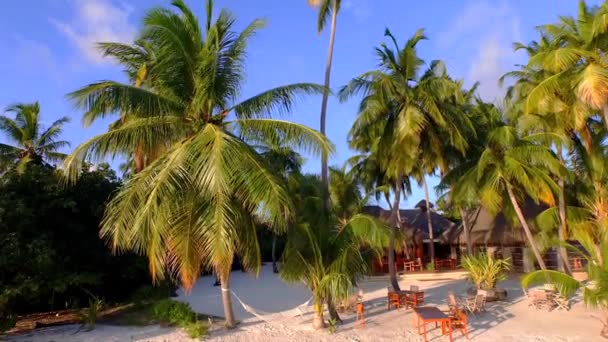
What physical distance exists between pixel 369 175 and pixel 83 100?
16.6m

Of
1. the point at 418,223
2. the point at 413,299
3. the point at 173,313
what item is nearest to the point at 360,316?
the point at 413,299

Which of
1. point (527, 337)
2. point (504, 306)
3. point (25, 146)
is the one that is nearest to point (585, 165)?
point (504, 306)

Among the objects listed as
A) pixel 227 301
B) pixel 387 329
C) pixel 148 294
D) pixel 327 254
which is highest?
pixel 327 254

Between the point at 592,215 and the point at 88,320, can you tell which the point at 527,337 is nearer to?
the point at 592,215

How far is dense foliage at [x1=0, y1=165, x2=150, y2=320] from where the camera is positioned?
407 inches

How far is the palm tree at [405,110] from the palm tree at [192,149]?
4.59 metres

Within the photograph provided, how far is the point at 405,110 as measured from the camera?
1352cm

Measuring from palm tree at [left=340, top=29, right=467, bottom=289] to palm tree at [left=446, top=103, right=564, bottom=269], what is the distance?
1460 mm

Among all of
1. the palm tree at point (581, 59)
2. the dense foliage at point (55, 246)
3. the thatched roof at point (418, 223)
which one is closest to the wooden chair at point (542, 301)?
the palm tree at point (581, 59)

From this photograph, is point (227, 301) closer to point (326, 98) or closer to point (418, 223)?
point (326, 98)

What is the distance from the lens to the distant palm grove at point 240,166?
28.5ft

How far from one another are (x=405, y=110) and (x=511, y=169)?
4.32 m

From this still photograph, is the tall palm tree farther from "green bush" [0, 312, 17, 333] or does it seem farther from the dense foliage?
"green bush" [0, 312, 17, 333]

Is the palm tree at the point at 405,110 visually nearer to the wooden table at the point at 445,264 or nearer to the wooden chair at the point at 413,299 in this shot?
the wooden chair at the point at 413,299
